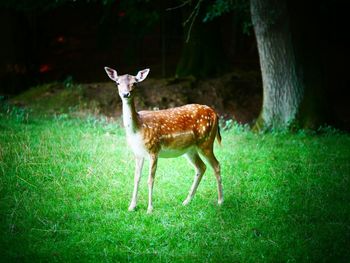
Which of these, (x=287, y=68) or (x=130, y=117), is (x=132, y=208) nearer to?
(x=130, y=117)

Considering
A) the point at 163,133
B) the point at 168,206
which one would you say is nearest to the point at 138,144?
the point at 163,133

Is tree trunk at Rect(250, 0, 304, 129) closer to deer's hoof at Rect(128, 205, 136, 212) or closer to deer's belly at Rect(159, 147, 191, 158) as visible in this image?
deer's belly at Rect(159, 147, 191, 158)

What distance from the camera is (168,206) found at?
7.07m

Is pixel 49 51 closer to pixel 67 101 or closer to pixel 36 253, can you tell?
pixel 67 101

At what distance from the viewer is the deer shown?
22.4ft

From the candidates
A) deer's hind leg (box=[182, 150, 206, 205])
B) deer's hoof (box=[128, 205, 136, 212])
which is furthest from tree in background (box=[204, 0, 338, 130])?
deer's hoof (box=[128, 205, 136, 212])

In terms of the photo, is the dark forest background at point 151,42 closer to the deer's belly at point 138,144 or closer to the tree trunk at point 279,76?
the tree trunk at point 279,76

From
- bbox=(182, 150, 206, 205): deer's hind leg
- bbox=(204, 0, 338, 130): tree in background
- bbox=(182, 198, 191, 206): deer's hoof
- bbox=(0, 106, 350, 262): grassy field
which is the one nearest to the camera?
bbox=(0, 106, 350, 262): grassy field

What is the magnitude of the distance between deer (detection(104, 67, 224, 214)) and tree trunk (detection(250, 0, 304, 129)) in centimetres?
548

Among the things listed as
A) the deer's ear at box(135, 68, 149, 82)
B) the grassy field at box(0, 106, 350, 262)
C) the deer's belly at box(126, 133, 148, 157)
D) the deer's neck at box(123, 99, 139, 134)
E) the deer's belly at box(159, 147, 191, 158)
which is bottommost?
the grassy field at box(0, 106, 350, 262)

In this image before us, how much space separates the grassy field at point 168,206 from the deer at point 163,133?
18.0 inches

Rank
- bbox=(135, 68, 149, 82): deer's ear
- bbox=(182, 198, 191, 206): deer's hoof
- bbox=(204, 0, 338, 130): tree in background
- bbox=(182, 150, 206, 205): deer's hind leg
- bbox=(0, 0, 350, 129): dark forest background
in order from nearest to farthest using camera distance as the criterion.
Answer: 1. bbox=(135, 68, 149, 82): deer's ear
2. bbox=(182, 198, 191, 206): deer's hoof
3. bbox=(182, 150, 206, 205): deer's hind leg
4. bbox=(204, 0, 338, 130): tree in background
5. bbox=(0, 0, 350, 129): dark forest background

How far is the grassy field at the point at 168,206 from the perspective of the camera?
18.8 feet

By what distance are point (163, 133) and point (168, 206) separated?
34.0 inches
